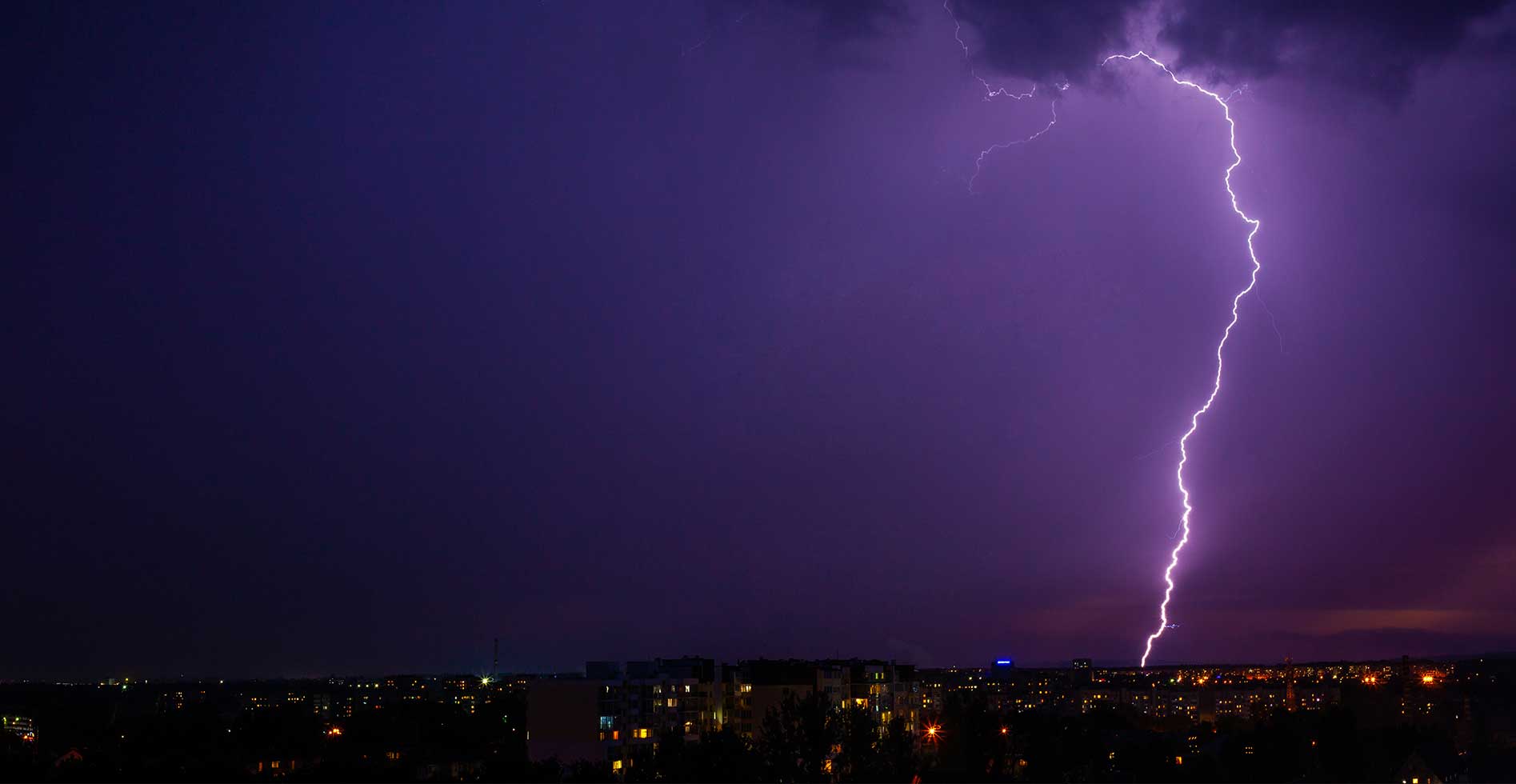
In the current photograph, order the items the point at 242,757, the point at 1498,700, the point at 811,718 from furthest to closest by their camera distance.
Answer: the point at 1498,700 → the point at 242,757 → the point at 811,718

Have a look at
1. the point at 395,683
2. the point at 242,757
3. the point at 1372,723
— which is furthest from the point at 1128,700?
the point at 395,683

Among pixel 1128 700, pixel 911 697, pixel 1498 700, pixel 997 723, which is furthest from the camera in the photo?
pixel 1128 700

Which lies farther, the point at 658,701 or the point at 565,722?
the point at 658,701

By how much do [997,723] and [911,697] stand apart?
23.7 m

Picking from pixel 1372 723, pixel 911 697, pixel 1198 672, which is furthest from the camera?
pixel 1198 672

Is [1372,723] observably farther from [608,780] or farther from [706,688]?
[608,780]

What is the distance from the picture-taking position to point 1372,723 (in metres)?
57.4

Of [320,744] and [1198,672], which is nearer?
[320,744]

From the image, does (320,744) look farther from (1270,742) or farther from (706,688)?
(1270,742)

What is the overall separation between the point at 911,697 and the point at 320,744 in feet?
93.3

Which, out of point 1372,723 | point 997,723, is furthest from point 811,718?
point 1372,723

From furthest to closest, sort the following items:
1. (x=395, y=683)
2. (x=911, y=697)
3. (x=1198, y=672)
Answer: (x=395, y=683) → (x=1198, y=672) → (x=911, y=697)

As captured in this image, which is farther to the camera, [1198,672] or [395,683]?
[395,683]

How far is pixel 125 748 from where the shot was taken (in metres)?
44.6
